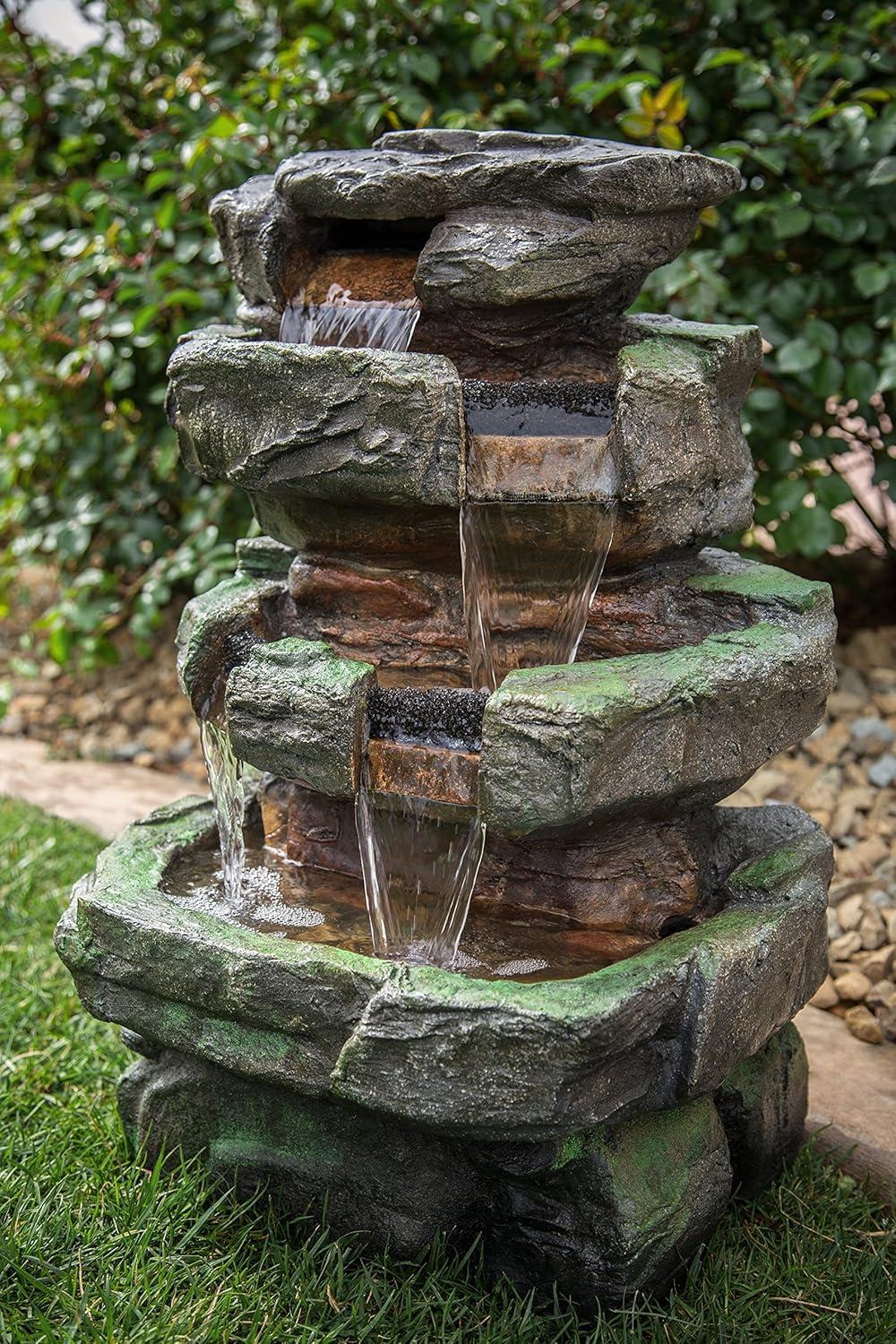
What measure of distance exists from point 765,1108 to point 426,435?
4.66ft

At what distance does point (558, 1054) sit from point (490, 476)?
3.31 feet

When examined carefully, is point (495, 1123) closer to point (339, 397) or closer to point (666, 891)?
point (666, 891)

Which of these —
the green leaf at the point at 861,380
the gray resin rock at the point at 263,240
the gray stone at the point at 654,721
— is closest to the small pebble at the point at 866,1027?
the gray stone at the point at 654,721

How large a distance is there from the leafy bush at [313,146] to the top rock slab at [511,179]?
4.76 feet

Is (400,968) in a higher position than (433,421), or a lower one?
lower

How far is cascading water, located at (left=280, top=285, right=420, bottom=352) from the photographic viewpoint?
8.16 feet

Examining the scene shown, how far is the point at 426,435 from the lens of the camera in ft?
7.44

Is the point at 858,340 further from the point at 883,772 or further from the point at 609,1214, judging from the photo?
the point at 609,1214

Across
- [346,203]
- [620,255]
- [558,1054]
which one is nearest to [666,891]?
[558,1054]

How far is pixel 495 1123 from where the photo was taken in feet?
6.66

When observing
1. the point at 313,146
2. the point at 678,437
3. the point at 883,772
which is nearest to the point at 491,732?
the point at 678,437

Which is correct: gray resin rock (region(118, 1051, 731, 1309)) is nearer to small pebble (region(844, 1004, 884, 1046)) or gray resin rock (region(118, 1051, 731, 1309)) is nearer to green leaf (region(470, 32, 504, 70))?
small pebble (region(844, 1004, 884, 1046))

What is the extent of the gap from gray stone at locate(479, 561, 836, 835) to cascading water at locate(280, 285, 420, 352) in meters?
0.74

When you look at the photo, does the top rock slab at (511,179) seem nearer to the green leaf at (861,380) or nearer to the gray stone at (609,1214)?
the gray stone at (609,1214)
